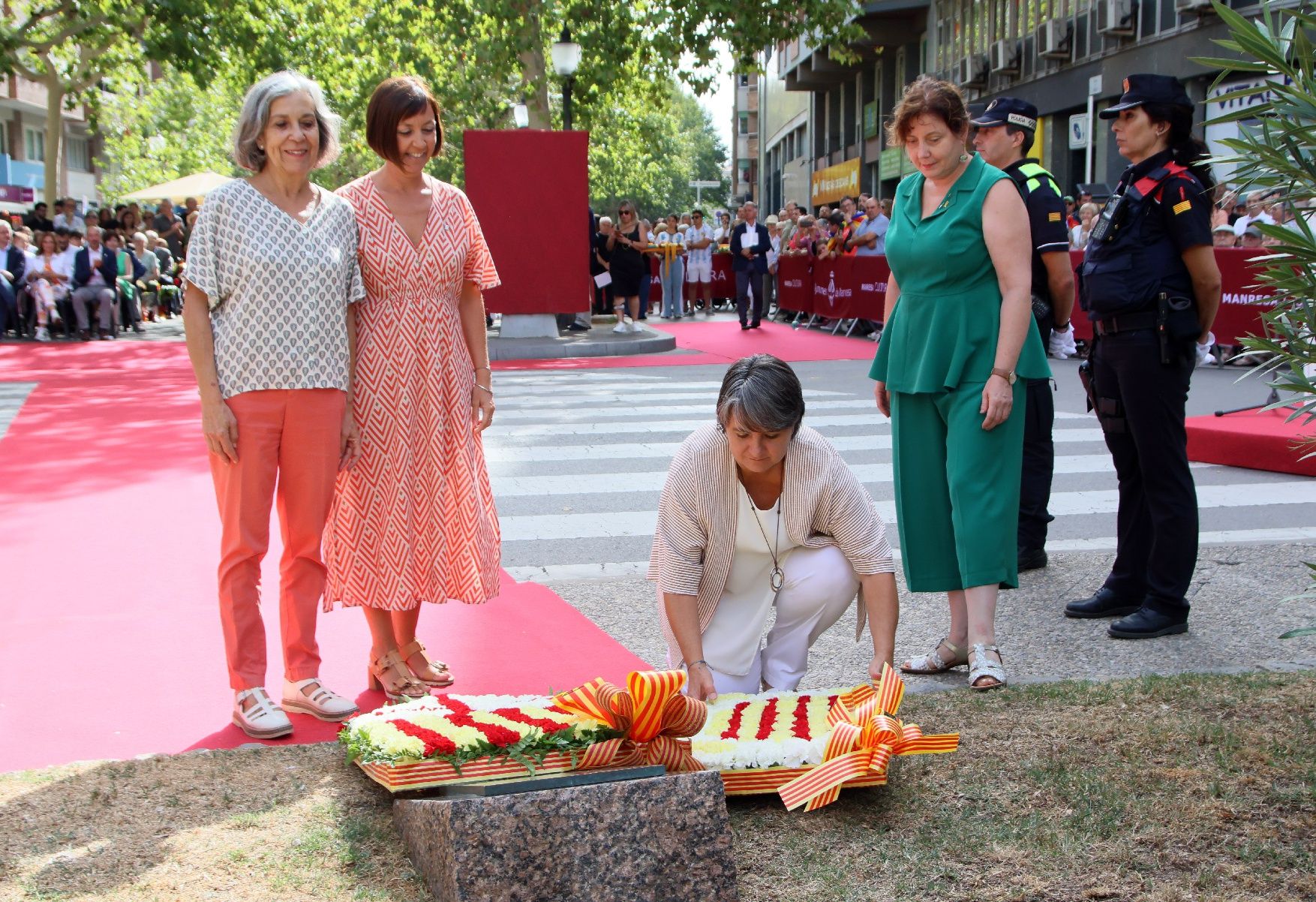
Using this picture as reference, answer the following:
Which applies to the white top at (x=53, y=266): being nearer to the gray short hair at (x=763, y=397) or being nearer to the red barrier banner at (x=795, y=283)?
the red barrier banner at (x=795, y=283)

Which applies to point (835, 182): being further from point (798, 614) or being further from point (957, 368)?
point (798, 614)

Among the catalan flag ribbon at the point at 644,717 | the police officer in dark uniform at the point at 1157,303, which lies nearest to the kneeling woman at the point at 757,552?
the catalan flag ribbon at the point at 644,717

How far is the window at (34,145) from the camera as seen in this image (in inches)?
2278

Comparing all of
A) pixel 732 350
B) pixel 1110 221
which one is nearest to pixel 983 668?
pixel 1110 221

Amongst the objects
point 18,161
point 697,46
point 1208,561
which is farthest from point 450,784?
point 18,161

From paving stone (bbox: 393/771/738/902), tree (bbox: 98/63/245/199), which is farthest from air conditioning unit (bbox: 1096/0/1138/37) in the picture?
tree (bbox: 98/63/245/199)

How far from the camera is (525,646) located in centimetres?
516

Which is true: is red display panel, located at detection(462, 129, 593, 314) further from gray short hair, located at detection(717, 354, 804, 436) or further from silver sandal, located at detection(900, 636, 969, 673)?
gray short hair, located at detection(717, 354, 804, 436)

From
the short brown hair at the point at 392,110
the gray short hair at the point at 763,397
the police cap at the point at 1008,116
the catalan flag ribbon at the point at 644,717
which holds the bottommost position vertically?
the catalan flag ribbon at the point at 644,717

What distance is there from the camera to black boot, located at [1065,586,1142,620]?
543cm

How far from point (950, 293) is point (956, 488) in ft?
2.13

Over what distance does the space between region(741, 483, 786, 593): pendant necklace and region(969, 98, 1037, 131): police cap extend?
220cm

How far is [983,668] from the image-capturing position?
4.50m

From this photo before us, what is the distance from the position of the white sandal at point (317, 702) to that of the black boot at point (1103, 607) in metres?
2.83
